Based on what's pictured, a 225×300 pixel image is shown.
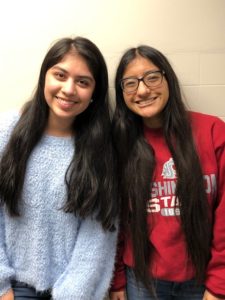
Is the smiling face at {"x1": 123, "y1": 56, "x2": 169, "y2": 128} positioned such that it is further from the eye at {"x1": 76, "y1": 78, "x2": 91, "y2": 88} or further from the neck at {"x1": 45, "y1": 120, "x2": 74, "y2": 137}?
the neck at {"x1": 45, "y1": 120, "x2": 74, "y2": 137}

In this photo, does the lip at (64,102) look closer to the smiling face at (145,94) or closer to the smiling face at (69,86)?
the smiling face at (69,86)

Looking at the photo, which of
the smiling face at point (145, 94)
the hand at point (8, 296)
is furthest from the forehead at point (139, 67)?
the hand at point (8, 296)

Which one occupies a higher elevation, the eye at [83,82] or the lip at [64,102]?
the eye at [83,82]

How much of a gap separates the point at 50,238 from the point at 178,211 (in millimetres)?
498

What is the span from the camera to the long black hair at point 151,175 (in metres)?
1.18

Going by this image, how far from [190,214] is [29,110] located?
739mm

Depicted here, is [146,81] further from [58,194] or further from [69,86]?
[58,194]

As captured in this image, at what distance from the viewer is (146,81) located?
1188 millimetres

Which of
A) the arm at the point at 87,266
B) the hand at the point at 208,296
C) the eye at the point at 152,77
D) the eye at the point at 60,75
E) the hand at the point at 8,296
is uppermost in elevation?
the eye at the point at 60,75

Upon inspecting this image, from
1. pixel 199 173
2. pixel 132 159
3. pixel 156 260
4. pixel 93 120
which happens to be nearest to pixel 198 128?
pixel 199 173

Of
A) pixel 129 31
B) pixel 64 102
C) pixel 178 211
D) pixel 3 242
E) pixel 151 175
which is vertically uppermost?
pixel 129 31

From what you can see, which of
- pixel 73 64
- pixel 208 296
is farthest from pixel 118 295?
pixel 73 64

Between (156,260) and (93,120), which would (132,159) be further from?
(156,260)

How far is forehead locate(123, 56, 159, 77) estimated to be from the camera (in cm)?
120
